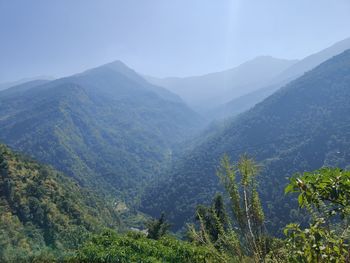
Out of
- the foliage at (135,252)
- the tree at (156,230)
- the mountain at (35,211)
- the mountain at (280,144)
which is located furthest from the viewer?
the mountain at (280,144)

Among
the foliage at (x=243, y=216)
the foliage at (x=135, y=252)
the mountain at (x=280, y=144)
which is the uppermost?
the foliage at (x=243, y=216)

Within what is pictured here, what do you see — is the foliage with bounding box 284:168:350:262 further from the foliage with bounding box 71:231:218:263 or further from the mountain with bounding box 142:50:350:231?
the mountain with bounding box 142:50:350:231

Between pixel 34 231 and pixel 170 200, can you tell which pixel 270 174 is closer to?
pixel 170 200

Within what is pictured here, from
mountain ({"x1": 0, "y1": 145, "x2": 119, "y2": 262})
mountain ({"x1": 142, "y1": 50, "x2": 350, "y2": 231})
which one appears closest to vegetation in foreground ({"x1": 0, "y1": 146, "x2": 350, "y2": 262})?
mountain ({"x1": 0, "y1": 145, "x2": 119, "y2": 262})

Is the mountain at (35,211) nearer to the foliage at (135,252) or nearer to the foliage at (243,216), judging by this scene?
the foliage at (135,252)

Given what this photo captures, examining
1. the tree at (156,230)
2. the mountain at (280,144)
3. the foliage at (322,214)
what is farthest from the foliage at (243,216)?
the mountain at (280,144)

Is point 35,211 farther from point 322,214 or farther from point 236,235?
point 322,214

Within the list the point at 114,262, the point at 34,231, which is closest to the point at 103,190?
the point at 34,231

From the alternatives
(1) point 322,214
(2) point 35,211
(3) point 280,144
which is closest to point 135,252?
(1) point 322,214
